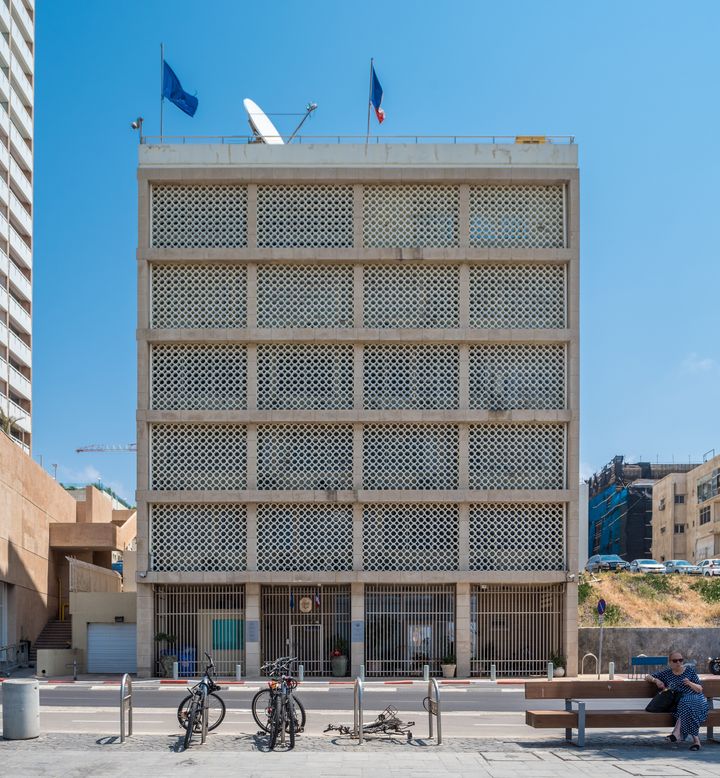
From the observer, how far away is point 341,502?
37219mm

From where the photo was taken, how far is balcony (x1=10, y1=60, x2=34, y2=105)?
6919 cm

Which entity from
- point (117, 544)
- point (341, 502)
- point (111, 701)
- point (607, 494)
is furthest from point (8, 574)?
point (607, 494)

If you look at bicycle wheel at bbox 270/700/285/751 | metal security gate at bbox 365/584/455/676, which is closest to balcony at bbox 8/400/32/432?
metal security gate at bbox 365/584/455/676

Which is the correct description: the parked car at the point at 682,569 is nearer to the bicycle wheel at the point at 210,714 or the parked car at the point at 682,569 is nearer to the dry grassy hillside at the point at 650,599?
the dry grassy hillside at the point at 650,599

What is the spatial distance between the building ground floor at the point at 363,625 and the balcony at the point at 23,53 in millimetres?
45567

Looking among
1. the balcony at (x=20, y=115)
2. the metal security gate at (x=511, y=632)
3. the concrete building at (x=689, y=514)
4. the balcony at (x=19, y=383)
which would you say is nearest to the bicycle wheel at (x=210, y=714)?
the metal security gate at (x=511, y=632)

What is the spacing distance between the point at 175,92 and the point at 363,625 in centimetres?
1982

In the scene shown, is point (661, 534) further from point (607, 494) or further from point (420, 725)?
point (420, 725)

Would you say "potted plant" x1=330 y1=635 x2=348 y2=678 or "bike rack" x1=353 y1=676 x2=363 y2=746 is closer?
"bike rack" x1=353 y1=676 x2=363 y2=746

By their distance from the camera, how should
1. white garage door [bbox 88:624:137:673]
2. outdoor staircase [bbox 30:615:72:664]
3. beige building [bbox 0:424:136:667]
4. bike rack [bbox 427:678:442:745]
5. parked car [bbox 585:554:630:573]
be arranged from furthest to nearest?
parked car [bbox 585:554:630:573] → outdoor staircase [bbox 30:615:72:664] → beige building [bbox 0:424:136:667] → white garage door [bbox 88:624:137:673] → bike rack [bbox 427:678:442:745]

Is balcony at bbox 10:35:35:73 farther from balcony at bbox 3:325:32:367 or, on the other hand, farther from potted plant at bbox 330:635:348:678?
potted plant at bbox 330:635:348:678

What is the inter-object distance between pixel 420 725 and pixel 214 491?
709 inches

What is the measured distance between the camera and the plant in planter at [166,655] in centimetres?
3669

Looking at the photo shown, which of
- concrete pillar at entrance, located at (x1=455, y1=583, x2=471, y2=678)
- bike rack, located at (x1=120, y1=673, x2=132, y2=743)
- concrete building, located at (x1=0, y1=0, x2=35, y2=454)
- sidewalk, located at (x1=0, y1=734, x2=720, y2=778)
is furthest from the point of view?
→ concrete building, located at (x1=0, y1=0, x2=35, y2=454)
